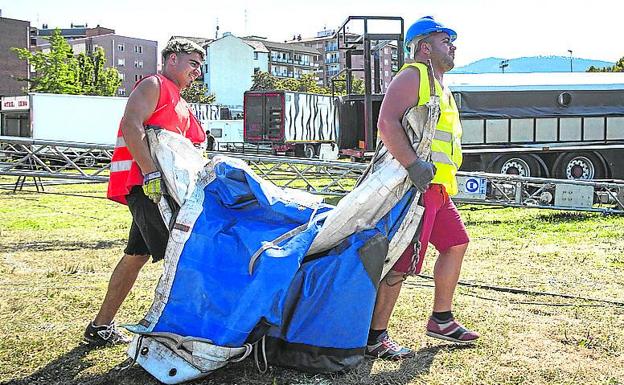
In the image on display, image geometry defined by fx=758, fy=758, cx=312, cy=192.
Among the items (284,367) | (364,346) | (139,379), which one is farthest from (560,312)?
(139,379)

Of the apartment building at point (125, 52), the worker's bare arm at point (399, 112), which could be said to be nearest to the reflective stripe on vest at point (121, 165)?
the worker's bare arm at point (399, 112)

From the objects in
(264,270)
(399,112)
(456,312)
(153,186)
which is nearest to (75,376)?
(153,186)

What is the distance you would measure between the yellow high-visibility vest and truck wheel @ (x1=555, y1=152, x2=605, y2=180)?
13.2m

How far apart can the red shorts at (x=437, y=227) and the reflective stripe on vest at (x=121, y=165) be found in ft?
5.76

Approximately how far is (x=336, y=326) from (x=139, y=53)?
117 metres

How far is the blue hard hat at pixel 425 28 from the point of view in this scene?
4660 mm

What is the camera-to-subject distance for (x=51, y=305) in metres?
5.84

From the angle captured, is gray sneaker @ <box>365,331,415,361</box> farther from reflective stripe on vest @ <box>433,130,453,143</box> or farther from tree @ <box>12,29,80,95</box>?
tree @ <box>12,29,80,95</box>

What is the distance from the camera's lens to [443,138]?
4.62 meters

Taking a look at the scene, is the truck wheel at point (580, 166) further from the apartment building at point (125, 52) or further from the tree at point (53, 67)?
the apartment building at point (125, 52)

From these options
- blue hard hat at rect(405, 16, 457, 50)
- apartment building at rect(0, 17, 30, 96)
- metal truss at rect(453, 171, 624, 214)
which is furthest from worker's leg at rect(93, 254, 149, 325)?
apartment building at rect(0, 17, 30, 96)

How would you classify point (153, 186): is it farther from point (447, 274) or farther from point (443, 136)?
point (447, 274)

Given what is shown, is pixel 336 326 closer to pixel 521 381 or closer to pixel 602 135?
pixel 521 381

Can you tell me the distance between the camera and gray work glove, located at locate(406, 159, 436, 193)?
433cm
